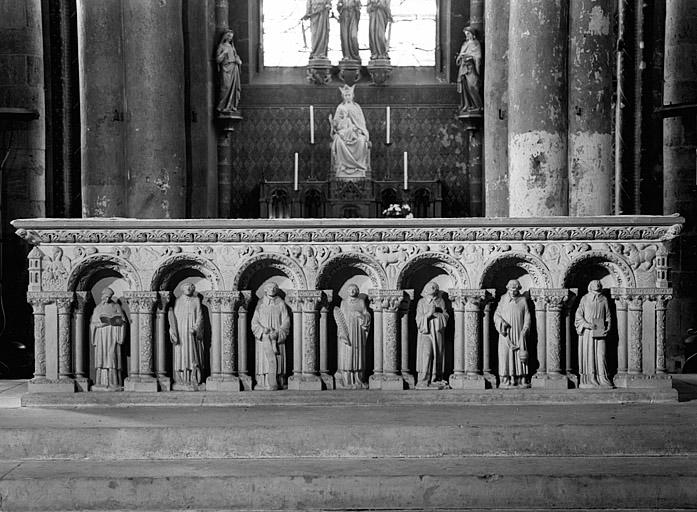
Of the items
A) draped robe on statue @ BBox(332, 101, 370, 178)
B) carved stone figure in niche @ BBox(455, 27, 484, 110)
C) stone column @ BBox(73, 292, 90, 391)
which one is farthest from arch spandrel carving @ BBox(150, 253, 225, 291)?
carved stone figure in niche @ BBox(455, 27, 484, 110)

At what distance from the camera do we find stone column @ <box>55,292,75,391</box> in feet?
28.5

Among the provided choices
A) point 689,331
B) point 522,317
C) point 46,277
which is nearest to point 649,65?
point 689,331

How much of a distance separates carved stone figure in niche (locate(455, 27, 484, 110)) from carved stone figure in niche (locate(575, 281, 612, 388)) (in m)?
10.9

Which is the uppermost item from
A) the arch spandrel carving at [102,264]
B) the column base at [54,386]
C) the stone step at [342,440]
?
the arch spandrel carving at [102,264]

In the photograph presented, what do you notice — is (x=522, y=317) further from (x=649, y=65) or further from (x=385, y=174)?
(x=385, y=174)

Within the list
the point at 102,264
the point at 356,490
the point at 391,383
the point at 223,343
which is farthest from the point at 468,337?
the point at 102,264

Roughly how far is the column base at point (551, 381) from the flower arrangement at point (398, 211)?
861 centimetres

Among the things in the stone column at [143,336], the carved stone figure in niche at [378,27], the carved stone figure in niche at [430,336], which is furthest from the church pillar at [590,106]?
the carved stone figure in niche at [378,27]

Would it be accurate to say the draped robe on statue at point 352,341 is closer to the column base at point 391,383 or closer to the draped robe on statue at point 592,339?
the column base at point 391,383

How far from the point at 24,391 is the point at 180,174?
374 cm

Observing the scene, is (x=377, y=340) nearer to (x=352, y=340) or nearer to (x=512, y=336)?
(x=352, y=340)

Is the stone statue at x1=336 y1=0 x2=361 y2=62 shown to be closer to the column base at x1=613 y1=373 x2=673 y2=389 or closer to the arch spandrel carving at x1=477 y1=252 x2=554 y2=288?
the arch spandrel carving at x1=477 y1=252 x2=554 y2=288

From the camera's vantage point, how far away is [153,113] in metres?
12.3

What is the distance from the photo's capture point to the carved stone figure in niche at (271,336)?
8.69 metres
